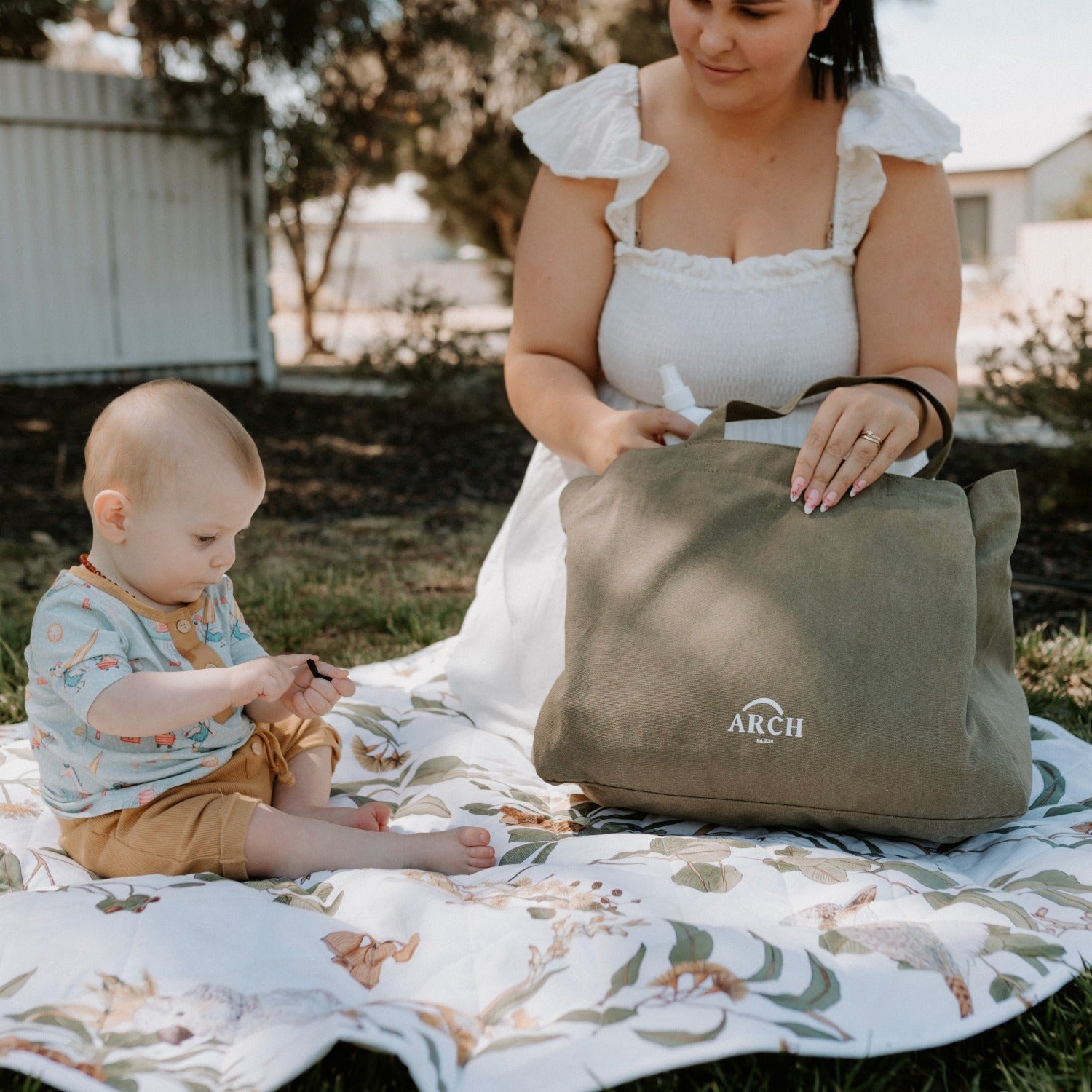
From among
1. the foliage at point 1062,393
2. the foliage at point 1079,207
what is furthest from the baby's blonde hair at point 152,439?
the foliage at point 1079,207

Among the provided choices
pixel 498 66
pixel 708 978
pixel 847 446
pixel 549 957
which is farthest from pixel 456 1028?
pixel 498 66

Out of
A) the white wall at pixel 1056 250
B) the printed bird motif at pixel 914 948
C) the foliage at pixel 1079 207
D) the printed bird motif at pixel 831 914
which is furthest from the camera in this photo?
the foliage at pixel 1079 207

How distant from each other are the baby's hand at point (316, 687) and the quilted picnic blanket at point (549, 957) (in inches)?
9.6

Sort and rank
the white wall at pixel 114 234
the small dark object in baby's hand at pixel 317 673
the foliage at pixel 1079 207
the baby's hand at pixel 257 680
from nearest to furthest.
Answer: the baby's hand at pixel 257 680 < the small dark object in baby's hand at pixel 317 673 < the white wall at pixel 114 234 < the foliage at pixel 1079 207

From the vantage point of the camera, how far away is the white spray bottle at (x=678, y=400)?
204 centimetres

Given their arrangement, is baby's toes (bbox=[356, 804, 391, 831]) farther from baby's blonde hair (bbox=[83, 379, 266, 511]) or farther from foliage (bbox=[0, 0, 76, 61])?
foliage (bbox=[0, 0, 76, 61])

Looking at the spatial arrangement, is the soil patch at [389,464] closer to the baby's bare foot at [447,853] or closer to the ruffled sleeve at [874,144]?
the ruffled sleeve at [874,144]

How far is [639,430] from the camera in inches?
77.7

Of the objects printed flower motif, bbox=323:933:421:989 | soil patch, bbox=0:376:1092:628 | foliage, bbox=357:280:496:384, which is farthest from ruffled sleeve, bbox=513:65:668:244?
foliage, bbox=357:280:496:384

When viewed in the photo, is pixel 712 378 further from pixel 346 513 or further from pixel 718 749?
pixel 346 513

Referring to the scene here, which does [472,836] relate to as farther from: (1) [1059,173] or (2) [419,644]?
(1) [1059,173]

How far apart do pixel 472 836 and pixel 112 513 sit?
2.34 ft

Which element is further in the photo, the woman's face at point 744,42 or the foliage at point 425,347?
the foliage at point 425,347

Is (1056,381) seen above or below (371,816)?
above
